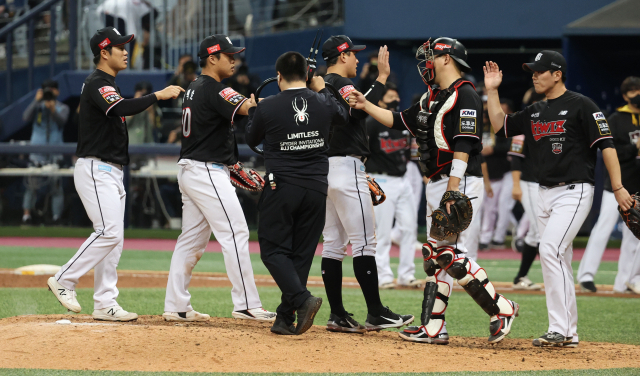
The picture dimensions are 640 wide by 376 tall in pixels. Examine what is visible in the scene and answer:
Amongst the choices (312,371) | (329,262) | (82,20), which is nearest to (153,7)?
(82,20)

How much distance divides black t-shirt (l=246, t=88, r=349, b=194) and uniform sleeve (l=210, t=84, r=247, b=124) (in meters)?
0.26

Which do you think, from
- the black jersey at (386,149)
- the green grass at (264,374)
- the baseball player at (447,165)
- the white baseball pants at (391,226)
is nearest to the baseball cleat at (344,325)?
the baseball player at (447,165)

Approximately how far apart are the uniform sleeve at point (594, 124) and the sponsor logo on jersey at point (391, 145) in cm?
393

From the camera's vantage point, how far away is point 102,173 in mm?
6289

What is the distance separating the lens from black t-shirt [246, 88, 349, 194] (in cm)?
565

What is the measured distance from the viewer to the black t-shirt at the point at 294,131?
18.5 ft

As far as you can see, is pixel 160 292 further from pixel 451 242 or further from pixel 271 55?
pixel 271 55

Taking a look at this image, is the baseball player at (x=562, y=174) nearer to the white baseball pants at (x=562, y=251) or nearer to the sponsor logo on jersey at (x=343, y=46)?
the white baseball pants at (x=562, y=251)

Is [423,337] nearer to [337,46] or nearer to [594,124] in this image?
[594,124]

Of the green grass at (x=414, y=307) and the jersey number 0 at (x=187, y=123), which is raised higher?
the jersey number 0 at (x=187, y=123)

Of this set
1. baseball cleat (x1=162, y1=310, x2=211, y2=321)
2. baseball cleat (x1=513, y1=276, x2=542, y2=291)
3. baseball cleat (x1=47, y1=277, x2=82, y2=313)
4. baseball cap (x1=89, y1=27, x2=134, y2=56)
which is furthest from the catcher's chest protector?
baseball cleat (x1=513, y1=276, x2=542, y2=291)

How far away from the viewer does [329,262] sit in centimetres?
634

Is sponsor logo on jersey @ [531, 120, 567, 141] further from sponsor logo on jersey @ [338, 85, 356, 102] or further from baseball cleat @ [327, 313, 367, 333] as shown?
baseball cleat @ [327, 313, 367, 333]

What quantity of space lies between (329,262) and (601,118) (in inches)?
92.4
